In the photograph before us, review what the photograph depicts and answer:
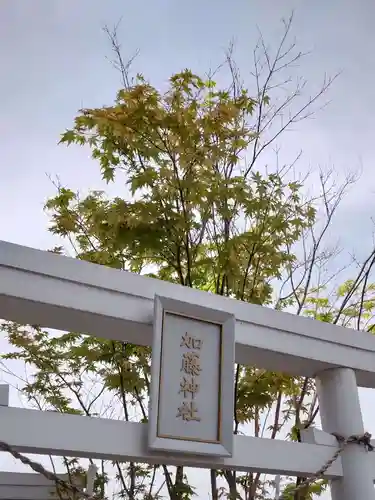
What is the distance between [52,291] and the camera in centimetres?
148

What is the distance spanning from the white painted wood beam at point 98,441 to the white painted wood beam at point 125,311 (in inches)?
11.2

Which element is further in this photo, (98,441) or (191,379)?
(191,379)

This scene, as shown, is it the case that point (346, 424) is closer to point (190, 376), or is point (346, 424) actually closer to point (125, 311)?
point (190, 376)

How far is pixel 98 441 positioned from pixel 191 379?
1.07ft

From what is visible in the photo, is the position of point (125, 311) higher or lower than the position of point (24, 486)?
Answer: higher

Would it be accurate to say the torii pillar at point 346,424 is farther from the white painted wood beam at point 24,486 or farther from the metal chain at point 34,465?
the white painted wood beam at point 24,486

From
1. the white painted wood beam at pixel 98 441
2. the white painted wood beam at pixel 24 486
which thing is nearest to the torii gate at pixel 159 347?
the white painted wood beam at pixel 98 441

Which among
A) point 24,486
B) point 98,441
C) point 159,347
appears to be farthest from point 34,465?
point 24,486

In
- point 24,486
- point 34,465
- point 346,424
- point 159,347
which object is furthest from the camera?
point 24,486

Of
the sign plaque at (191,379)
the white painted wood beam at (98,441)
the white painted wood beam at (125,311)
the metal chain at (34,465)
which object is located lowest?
the metal chain at (34,465)

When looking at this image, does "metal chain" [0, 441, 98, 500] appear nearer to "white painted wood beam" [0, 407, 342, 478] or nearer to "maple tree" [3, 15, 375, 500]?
"white painted wood beam" [0, 407, 342, 478]

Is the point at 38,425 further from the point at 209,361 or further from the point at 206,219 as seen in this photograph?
the point at 206,219

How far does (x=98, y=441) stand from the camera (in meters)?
1.38

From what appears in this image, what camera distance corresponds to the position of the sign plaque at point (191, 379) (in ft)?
4.86
